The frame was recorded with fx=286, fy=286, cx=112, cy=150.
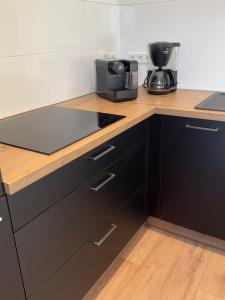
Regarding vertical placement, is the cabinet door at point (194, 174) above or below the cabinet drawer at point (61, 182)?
below

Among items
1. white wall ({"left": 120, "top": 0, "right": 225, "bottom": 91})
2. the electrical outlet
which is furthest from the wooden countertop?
the electrical outlet

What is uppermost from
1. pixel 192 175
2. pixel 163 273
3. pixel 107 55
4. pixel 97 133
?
pixel 107 55

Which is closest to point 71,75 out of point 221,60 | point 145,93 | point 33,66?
point 33,66

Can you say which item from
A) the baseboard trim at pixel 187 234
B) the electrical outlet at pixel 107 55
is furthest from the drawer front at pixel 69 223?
the electrical outlet at pixel 107 55

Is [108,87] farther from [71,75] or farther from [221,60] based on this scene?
[221,60]

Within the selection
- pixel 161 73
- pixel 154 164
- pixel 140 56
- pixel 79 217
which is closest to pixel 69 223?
pixel 79 217

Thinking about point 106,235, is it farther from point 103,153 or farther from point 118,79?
point 118,79

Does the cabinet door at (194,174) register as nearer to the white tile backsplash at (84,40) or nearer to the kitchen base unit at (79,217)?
the kitchen base unit at (79,217)

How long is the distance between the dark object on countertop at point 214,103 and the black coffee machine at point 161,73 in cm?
28

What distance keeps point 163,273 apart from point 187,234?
0.35 meters

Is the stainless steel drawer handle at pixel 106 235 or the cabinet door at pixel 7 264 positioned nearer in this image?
the cabinet door at pixel 7 264

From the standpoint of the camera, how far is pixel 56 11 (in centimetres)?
155

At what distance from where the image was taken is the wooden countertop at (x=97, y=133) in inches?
34.2

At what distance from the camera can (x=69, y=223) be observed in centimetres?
110
